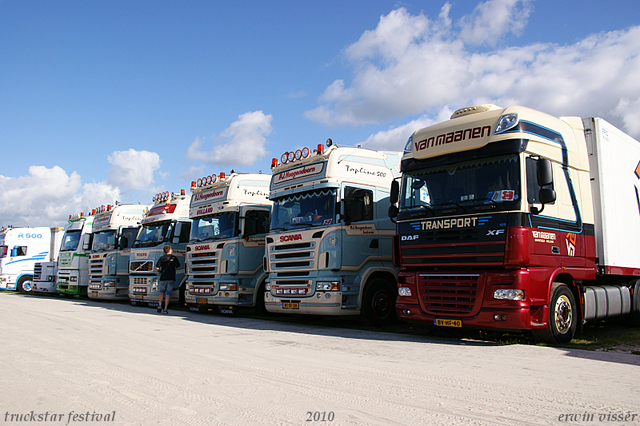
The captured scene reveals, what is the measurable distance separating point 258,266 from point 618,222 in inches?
337

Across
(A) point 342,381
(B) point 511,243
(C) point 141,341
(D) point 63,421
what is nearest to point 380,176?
(B) point 511,243

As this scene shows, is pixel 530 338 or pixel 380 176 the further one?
pixel 380 176

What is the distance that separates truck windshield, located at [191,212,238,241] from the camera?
13.8 metres

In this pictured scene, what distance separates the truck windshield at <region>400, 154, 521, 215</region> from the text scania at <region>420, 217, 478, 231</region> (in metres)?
0.14

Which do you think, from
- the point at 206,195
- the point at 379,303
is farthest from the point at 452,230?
the point at 206,195

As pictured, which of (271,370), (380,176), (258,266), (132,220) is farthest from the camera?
(132,220)

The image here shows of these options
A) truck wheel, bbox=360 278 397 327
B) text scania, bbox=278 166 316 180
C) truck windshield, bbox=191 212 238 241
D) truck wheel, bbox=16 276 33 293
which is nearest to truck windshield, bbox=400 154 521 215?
truck wheel, bbox=360 278 397 327

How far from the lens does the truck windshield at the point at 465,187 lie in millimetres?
7648

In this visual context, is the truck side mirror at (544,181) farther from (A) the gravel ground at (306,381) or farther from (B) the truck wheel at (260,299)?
(B) the truck wheel at (260,299)

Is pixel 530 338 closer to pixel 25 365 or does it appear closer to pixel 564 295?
pixel 564 295

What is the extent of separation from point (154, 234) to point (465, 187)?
12234 millimetres

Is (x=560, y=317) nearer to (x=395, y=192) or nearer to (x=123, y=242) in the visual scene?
(x=395, y=192)

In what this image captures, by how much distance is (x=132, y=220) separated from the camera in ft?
66.8

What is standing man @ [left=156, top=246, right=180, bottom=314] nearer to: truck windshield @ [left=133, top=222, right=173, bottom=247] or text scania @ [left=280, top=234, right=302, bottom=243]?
truck windshield @ [left=133, top=222, right=173, bottom=247]
